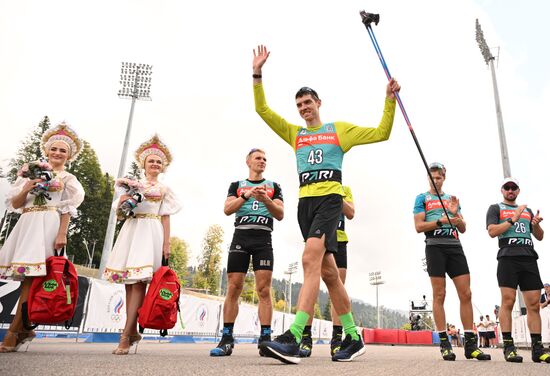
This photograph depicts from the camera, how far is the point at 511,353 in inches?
183

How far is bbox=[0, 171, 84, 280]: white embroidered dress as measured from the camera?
388 cm

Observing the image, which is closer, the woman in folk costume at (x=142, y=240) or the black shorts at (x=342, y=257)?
the woman in folk costume at (x=142, y=240)

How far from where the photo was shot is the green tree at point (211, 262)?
7225 centimetres

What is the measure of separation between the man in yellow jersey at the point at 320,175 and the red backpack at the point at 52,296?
2188mm

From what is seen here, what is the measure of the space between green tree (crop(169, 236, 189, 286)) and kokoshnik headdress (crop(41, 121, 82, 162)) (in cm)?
7649

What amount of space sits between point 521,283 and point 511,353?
895mm

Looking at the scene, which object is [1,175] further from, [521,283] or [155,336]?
[521,283]

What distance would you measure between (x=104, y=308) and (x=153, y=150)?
7.08 meters

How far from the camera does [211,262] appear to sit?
72.2m

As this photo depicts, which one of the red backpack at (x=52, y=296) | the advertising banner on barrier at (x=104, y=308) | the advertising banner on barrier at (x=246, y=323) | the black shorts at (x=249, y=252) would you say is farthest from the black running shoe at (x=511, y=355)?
Result: the advertising banner on barrier at (x=246, y=323)

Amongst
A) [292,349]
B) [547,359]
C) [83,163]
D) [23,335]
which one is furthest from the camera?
[83,163]

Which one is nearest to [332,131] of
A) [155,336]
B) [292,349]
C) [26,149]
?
[292,349]

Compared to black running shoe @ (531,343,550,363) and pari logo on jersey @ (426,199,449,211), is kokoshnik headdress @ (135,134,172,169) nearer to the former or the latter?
pari logo on jersey @ (426,199,449,211)

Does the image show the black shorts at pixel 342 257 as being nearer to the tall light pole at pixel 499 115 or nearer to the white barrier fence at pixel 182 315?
the white barrier fence at pixel 182 315
